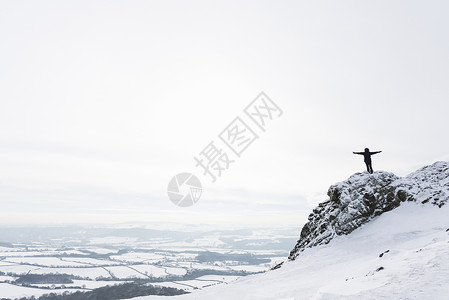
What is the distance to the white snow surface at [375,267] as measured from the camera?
12703 millimetres

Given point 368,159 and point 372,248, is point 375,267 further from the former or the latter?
point 368,159

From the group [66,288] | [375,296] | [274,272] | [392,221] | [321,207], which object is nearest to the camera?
[375,296]

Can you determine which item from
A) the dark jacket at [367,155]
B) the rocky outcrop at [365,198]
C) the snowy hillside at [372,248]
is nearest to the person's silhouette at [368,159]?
the dark jacket at [367,155]

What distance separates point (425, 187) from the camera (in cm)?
3175

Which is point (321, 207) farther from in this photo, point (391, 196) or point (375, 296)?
point (375, 296)

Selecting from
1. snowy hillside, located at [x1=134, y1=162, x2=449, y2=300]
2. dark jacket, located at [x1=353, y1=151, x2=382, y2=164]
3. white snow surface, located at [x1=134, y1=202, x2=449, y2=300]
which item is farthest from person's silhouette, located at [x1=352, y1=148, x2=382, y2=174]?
white snow surface, located at [x1=134, y1=202, x2=449, y2=300]

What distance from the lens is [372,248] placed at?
2355 cm

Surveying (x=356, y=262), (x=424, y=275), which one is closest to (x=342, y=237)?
(x=356, y=262)

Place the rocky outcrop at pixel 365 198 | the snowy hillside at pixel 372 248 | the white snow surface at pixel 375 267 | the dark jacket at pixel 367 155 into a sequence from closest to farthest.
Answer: the white snow surface at pixel 375 267 < the snowy hillside at pixel 372 248 < the rocky outcrop at pixel 365 198 < the dark jacket at pixel 367 155

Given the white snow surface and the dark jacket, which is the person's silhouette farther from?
the white snow surface

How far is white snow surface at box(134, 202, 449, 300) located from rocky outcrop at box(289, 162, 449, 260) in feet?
3.38

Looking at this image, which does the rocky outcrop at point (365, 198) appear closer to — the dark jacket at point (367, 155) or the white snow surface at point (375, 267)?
the white snow surface at point (375, 267)

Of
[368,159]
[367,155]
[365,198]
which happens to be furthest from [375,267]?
[368,159]

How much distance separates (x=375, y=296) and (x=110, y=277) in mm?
215172
